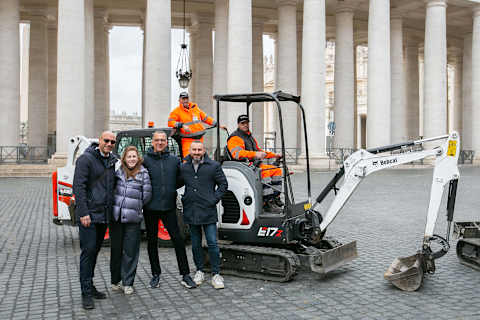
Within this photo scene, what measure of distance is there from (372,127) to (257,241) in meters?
25.9

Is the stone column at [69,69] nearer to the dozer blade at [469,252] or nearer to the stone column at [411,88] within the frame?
the dozer blade at [469,252]

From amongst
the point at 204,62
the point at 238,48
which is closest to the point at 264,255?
the point at 238,48

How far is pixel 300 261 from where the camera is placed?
6496mm

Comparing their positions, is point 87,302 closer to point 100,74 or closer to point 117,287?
point 117,287

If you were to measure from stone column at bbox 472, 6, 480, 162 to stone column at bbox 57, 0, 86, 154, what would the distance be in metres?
27.5

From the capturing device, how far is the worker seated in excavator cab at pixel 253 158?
6902mm

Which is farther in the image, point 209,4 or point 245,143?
point 209,4

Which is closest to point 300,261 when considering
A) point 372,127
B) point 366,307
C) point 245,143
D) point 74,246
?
point 366,307

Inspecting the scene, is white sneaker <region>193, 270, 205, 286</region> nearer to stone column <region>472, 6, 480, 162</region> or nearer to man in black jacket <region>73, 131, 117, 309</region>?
man in black jacket <region>73, 131, 117, 309</region>

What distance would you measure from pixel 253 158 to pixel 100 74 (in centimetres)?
3059

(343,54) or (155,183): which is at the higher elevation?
(343,54)

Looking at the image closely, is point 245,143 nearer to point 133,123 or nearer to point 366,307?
point 366,307

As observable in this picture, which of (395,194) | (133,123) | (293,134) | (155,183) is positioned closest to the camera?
(155,183)

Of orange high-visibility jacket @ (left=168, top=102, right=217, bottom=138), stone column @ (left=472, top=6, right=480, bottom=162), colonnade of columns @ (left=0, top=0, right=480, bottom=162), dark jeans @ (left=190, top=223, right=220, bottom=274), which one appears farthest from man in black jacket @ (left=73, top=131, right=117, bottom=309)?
stone column @ (left=472, top=6, right=480, bottom=162)
